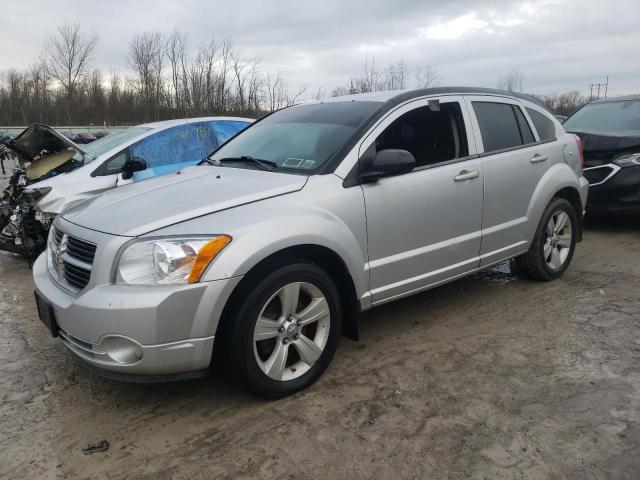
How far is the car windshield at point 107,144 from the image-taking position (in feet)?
19.9

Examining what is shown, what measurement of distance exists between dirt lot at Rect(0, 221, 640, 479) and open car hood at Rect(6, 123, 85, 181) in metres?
2.54

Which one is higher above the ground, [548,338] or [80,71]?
[80,71]

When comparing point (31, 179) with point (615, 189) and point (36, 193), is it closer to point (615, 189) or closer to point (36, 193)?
point (36, 193)

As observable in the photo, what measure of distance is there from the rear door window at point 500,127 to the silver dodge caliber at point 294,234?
0.06 feet

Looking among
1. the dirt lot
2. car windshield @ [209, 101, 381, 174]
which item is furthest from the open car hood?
car windshield @ [209, 101, 381, 174]

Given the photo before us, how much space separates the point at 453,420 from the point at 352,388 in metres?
0.63

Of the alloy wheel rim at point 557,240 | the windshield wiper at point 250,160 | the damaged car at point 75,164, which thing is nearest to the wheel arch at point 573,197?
the alloy wheel rim at point 557,240

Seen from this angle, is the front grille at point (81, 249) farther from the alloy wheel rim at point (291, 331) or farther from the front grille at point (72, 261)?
the alloy wheel rim at point (291, 331)

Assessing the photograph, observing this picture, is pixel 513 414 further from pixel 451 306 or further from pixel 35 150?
pixel 35 150

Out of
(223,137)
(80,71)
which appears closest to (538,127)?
(223,137)

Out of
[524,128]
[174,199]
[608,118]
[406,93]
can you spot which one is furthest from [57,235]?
[608,118]

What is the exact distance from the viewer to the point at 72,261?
115 inches

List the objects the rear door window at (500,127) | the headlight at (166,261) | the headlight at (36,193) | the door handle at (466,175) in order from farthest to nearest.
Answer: the headlight at (36,193) → the rear door window at (500,127) → the door handle at (466,175) → the headlight at (166,261)

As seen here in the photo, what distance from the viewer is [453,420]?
278cm
